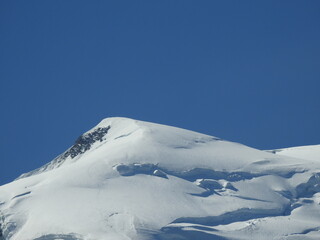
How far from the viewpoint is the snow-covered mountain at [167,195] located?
7688 cm

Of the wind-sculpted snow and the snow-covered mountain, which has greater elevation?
the wind-sculpted snow

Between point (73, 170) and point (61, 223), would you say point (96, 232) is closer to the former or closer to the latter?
point (61, 223)

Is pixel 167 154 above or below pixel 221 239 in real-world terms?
above

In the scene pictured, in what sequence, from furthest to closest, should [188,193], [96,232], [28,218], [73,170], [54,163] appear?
1. [54,163]
2. [73,170]
3. [188,193]
4. [28,218]
5. [96,232]

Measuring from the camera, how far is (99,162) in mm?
92000

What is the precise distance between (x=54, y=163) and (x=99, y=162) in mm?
19266

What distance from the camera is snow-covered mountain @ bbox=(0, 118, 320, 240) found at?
7688cm

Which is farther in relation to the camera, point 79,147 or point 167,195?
point 79,147

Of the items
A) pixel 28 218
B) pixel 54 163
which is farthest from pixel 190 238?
pixel 54 163

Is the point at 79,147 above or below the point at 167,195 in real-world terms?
above

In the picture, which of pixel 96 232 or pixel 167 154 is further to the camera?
pixel 167 154

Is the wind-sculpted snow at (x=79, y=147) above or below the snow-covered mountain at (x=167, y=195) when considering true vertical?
above

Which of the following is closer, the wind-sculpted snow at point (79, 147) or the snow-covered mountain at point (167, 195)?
the snow-covered mountain at point (167, 195)

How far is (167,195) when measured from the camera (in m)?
83.4
